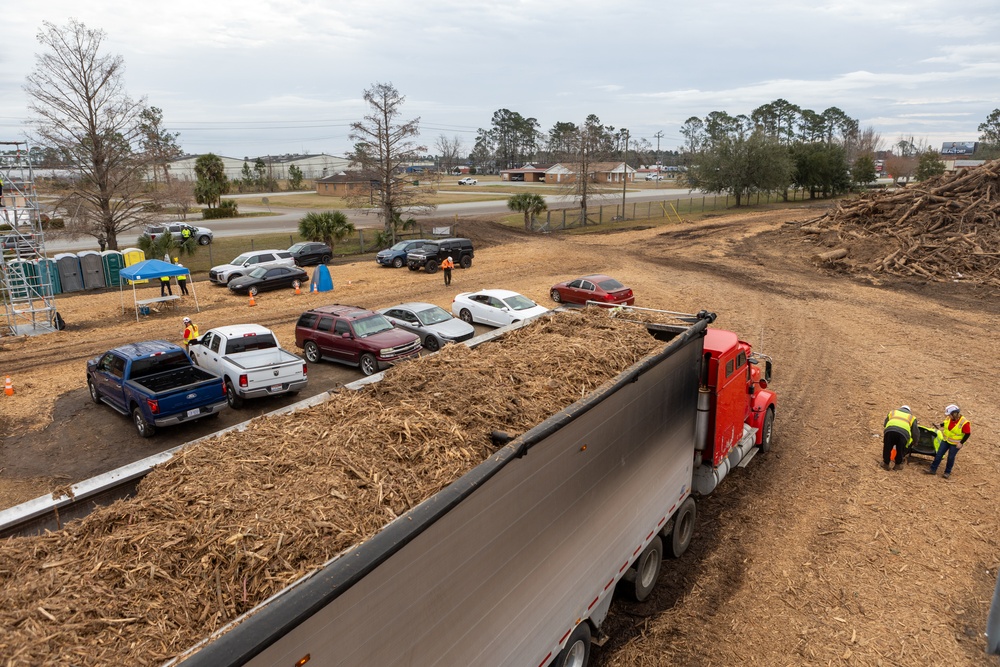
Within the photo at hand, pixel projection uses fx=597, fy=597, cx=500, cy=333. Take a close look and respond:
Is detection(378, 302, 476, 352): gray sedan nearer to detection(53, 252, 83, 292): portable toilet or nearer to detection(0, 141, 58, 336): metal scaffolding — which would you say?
detection(0, 141, 58, 336): metal scaffolding

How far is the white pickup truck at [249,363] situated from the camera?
13.8 m

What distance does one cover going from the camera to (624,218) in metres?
52.2

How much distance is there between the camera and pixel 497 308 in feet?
65.3

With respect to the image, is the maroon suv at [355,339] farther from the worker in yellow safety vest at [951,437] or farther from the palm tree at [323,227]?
the palm tree at [323,227]

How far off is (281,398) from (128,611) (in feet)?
41.6

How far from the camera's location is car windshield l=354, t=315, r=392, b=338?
16.1 meters

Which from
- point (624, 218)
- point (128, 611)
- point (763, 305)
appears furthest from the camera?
point (624, 218)

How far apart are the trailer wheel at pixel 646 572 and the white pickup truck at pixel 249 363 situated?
31.2ft

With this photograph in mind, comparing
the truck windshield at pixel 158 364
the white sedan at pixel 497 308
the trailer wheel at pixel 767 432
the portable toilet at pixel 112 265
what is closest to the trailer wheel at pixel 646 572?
the trailer wheel at pixel 767 432

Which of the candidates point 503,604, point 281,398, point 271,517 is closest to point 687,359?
point 503,604

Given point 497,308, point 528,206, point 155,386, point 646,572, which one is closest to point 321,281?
point 497,308

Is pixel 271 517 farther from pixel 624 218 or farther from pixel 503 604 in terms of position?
pixel 624 218

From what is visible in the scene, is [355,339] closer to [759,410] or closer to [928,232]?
[759,410]

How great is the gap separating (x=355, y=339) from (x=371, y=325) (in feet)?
2.10
